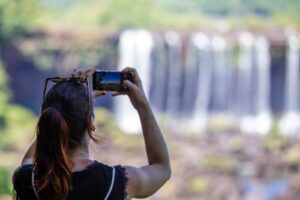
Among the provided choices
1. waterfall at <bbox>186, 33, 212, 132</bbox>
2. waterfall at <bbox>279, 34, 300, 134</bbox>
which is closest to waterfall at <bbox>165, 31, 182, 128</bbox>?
waterfall at <bbox>186, 33, 212, 132</bbox>

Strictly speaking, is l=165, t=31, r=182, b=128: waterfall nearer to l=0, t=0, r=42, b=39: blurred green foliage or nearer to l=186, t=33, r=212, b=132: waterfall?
l=186, t=33, r=212, b=132: waterfall

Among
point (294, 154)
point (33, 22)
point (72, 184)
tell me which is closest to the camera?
point (72, 184)

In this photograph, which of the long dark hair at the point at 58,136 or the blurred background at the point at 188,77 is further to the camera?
the blurred background at the point at 188,77

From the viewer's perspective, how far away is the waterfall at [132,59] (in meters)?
8.52

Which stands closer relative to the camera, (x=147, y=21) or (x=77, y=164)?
(x=77, y=164)

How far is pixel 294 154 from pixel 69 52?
2942 millimetres

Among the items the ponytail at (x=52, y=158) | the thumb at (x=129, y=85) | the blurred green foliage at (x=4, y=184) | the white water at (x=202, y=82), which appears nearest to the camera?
the ponytail at (x=52, y=158)

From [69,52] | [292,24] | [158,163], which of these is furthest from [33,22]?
[158,163]

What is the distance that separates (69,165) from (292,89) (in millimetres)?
7792

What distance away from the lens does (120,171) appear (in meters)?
1.21

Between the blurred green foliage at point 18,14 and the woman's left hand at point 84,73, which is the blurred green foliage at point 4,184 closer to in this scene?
the woman's left hand at point 84,73

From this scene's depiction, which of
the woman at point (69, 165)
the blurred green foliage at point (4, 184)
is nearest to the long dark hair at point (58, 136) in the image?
the woman at point (69, 165)

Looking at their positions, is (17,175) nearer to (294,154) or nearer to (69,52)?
(294,154)

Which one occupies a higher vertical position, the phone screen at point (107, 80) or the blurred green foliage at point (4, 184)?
the phone screen at point (107, 80)
